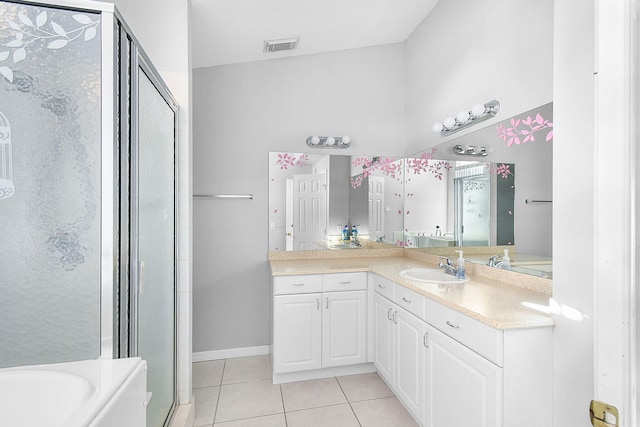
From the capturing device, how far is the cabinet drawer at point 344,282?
241cm

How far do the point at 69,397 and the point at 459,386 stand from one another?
58.8 inches

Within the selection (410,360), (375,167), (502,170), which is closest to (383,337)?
(410,360)

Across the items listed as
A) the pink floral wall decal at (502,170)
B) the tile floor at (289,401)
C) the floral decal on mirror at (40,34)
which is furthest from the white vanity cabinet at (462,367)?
the floral decal on mirror at (40,34)

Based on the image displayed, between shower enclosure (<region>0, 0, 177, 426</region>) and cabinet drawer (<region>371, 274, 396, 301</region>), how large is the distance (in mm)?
1607

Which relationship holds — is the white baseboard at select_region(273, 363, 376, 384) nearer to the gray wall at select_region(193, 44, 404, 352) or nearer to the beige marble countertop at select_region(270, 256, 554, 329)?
the gray wall at select_region(193, 44, 404, 352)

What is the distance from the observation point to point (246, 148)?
2869mm

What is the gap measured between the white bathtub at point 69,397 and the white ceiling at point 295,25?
2.10 m

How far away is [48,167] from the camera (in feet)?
→ 3.08

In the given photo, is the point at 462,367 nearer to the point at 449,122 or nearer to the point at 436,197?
the point at 436,197

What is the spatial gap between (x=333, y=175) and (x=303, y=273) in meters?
1.07

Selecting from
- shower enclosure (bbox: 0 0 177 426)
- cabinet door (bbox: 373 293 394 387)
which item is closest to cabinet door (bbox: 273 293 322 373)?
cabinet door (bbox: 373 293 394 387)

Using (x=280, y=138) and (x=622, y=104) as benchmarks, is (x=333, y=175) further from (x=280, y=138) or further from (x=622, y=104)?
(x=622, y=104)

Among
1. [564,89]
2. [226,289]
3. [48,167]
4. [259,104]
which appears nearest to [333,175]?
[259,104]

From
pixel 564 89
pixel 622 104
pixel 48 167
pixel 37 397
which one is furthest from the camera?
pixel 564 89
